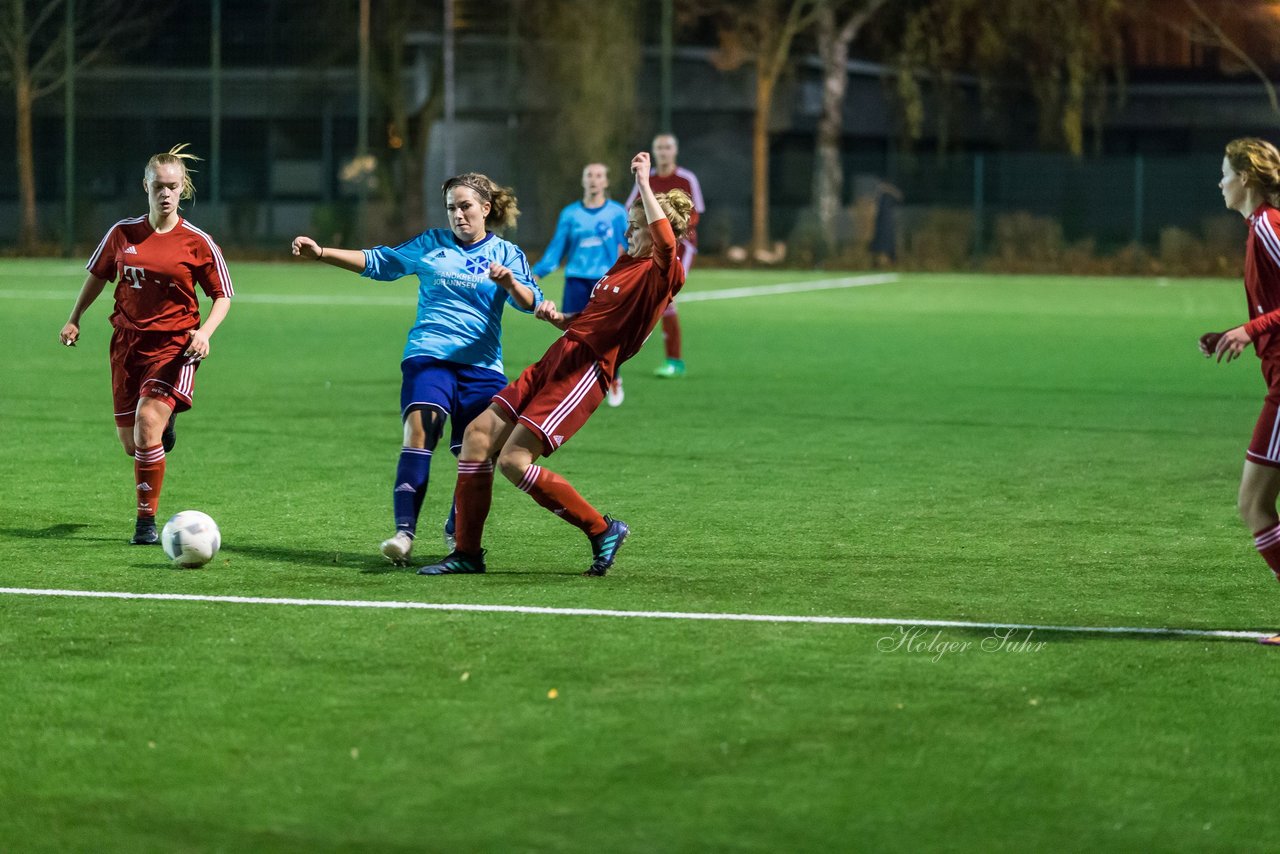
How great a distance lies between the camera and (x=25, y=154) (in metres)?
39.5

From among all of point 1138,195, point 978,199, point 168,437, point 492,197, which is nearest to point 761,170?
point 978,199

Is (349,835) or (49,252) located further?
(49,252)

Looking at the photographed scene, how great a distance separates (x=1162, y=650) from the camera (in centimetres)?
636

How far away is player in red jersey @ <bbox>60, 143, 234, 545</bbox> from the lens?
27.3 feet

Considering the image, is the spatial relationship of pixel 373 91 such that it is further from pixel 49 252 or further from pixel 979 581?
pixel 979 581

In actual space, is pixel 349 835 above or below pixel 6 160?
below

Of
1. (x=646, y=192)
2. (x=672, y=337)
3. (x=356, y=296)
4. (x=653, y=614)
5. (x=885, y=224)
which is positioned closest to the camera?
(x=653, y=614)

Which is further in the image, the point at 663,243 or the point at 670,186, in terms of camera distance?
the point at 670,186

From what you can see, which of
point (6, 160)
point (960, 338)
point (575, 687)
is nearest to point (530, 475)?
point (575, 687)

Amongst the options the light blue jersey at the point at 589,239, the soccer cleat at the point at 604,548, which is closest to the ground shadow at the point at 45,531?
the soccer cleat at the point at 604,548

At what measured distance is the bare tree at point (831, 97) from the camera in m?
39.0

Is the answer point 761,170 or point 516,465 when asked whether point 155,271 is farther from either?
point 761,170

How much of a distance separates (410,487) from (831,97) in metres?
32.7

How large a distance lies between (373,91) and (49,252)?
733cm
